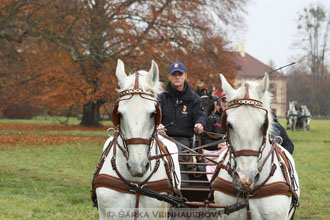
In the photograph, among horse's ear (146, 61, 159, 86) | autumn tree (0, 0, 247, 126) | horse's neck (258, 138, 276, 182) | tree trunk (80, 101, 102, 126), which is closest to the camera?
horse's neck (258, 138, 276, 182)

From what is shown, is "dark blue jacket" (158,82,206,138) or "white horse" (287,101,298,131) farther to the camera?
"white horse" (287,101,298,131)

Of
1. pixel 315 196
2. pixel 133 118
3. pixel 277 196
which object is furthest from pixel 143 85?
pixel 315 196

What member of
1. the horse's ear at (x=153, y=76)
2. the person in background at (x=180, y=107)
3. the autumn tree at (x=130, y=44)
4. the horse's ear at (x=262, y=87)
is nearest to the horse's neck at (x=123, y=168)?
the horse's ear at (x=153, y=76)

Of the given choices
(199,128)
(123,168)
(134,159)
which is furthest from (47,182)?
(134,159)

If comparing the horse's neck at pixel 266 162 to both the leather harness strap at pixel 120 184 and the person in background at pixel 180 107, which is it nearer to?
the leather harness strap at pixel 120 184

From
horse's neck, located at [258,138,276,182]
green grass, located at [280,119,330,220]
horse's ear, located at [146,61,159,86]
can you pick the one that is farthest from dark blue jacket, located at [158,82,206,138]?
green grass, located at [280,119,330,220]

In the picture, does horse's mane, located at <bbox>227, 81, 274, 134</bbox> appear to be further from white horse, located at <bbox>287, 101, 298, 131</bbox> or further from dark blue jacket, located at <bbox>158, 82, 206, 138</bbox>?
white horse, located at <bbox>287, 101, 298, 131</bbox>

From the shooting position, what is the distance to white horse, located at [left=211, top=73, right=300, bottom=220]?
13.0 feet

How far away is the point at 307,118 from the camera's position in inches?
1403

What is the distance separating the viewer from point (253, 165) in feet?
12.9

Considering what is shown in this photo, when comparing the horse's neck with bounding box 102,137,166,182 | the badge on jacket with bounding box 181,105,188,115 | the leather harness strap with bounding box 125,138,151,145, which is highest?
the badge on jacket with bounding box 181,105,188,115

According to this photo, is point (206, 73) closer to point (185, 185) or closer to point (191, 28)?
point (191, 28)

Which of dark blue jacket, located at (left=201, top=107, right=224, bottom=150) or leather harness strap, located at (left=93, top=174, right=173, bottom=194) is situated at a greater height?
dark blue jacket, located at (left=201, top=107, right=224, bottom=150)

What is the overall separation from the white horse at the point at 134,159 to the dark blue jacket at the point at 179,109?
149 cm
